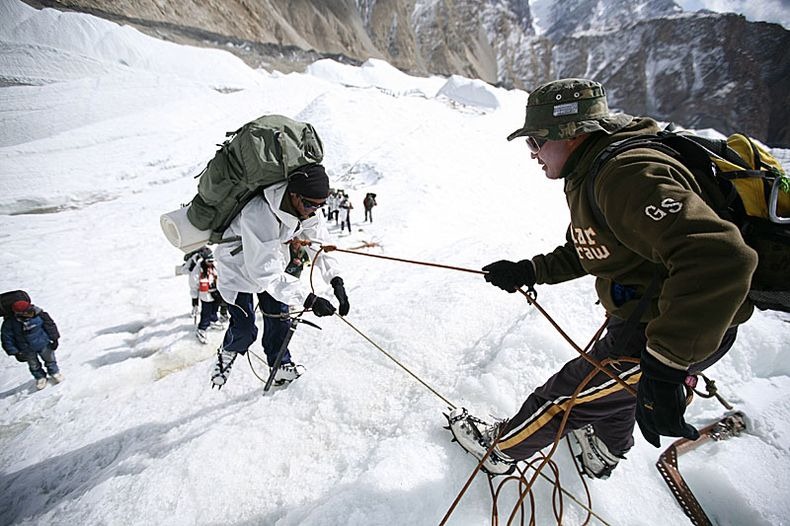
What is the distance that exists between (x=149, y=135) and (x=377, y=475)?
23.5m

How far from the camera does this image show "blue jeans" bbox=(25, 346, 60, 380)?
14.3 feet

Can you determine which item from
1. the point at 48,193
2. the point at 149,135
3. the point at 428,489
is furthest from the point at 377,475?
the point at 149,135

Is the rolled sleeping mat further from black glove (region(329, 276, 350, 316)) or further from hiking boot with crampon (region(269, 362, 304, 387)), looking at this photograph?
hiking boot with crampon (region(269, 362, 304, 387))

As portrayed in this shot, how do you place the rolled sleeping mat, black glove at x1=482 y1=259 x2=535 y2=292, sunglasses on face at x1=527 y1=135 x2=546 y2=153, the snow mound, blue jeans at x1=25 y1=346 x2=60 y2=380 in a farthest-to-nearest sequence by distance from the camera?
1. the snow mound
2. blue jeans at x1=25 y1=346 x2=60 y2=380
3. the rolled sleeping mat
4. black glove at x1=482 y1=259 x2=535 y2=292
5. sunglasses on face at x1=527 y1=135 x2=546 y2=153

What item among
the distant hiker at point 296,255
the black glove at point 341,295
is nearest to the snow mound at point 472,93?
the distant hiker at point 296,255

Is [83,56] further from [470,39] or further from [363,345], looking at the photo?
[470,39]

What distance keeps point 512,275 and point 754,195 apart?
124 cm

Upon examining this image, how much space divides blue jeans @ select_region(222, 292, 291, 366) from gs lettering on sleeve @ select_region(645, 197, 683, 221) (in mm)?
2835

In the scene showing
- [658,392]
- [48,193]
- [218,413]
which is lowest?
[218,413]

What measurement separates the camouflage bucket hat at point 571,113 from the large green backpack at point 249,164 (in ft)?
5.47

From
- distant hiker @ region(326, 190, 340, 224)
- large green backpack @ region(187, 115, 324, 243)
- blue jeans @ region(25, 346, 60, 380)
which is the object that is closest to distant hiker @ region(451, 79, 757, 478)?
large green backpack @ region(187, 115, 324, 243)

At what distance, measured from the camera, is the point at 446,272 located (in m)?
4.84

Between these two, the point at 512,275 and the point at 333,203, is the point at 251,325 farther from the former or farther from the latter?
the point at 333,203

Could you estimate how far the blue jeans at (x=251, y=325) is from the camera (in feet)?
10.5
